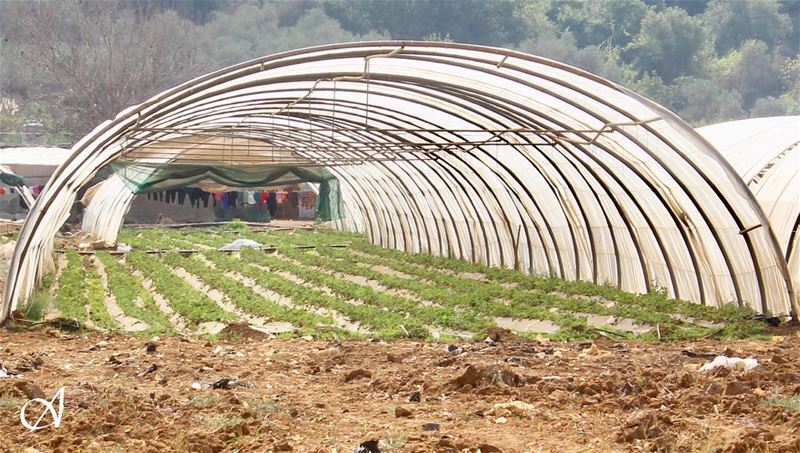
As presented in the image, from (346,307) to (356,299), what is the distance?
1596 mm

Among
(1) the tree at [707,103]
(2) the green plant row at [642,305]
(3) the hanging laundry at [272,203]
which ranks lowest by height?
(2) the green plant row at [642,305]

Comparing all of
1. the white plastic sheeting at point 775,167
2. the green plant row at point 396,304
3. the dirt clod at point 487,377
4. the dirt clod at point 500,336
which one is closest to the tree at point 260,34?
the green plant row at point 396,304

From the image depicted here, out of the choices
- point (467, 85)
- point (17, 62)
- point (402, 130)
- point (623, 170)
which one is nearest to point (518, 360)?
point (467, 85)

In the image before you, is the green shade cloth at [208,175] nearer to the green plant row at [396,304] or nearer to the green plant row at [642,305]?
the green plant row at [396,304]

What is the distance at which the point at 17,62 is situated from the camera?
66.2 meters

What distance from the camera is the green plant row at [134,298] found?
1546 centimetres

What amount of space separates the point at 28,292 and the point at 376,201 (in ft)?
47.0

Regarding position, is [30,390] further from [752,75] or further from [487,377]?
[752,75]

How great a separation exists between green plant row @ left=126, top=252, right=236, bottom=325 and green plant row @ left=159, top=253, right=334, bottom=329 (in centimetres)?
40

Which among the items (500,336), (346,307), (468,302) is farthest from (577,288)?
(500,336)

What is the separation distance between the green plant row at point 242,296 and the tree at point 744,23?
66.5 meters

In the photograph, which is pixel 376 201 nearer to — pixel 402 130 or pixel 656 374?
pixel 402 130

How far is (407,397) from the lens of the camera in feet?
30.4

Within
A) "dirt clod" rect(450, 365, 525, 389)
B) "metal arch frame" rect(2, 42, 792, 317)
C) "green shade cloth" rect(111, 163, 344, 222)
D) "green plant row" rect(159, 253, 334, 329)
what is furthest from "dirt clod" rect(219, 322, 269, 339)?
"green shade cloth" rect(111, 163, 344, 222)
